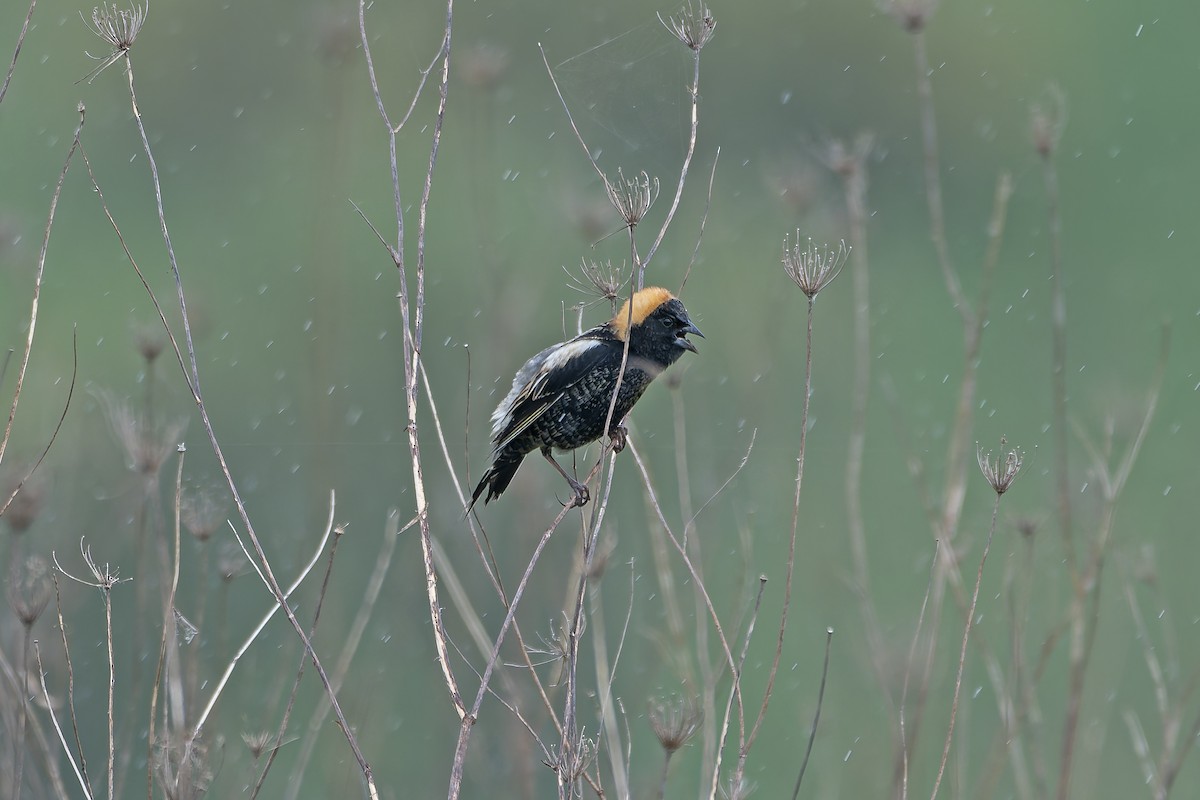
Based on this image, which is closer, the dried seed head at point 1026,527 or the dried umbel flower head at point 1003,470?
the dried umbel flower head at point 1003,470

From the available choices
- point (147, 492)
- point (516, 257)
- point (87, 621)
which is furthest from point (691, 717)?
point (516, 257)

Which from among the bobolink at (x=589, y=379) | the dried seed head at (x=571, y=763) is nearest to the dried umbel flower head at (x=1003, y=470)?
the dried seed head at (x=571, y=763)

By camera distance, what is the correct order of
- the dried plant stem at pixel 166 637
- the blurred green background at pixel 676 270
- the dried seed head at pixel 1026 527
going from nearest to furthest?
1. the dried plant stem at pixel 166 637
2. the dried seed head at pixel 1026 527
3. the blurred green background at pixel 676 270

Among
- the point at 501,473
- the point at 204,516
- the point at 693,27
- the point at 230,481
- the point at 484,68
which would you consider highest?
the point at 484,68

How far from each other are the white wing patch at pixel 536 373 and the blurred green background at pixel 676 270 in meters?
5.72

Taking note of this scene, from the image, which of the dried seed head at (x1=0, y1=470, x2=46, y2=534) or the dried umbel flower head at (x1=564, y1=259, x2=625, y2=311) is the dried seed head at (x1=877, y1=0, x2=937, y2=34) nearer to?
the dried umbel flower head at (x1=564, y1=259, x2=625, y2=311)

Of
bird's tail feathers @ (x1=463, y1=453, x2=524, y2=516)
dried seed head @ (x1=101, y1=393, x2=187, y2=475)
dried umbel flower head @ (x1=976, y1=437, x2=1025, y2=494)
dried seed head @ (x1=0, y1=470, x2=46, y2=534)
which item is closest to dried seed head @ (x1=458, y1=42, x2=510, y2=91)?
bird's tail feathers @ (x1=463, y1=453, x2=524, y2=516)

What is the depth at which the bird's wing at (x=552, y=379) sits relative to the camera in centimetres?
377

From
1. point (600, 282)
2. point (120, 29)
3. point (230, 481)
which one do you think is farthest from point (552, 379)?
point (230, 481)

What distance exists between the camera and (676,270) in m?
14.2

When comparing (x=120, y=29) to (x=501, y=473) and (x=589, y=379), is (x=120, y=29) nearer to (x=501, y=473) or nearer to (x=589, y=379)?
(x=589, y=379)

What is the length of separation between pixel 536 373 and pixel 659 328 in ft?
1.27

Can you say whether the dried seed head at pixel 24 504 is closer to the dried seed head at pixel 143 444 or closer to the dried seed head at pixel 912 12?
the dried seed head at pixel 143 444

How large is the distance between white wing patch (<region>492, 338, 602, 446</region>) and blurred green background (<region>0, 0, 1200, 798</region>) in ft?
18.8
